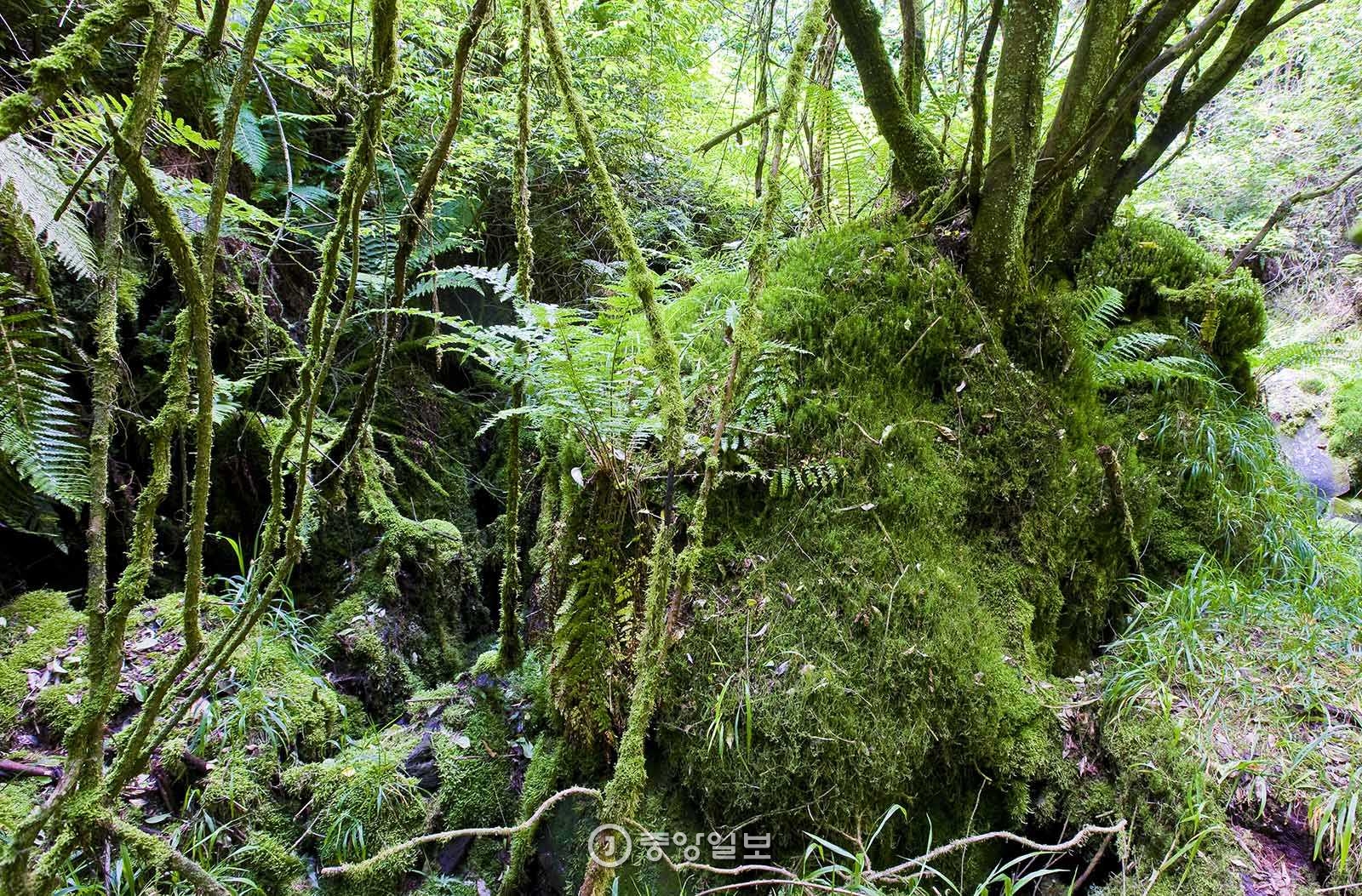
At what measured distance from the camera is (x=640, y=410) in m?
2.20

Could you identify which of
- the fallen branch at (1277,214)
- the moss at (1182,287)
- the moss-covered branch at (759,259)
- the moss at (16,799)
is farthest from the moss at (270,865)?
the fallen branch at (1277,214)

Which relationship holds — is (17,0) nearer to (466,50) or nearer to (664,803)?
(466,50)

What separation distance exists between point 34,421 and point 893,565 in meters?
Answer: 3.21

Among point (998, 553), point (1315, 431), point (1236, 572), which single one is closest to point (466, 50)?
point (998, 553)

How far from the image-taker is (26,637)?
8.23 ft

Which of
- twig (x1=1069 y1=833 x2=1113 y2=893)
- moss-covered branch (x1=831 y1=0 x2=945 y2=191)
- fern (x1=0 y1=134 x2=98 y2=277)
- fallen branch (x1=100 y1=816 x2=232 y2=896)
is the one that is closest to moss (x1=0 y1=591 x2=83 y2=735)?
fallen branch (x1=100 y1=816 x2=232 y2=896)

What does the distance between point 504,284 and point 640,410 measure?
696 millimetres

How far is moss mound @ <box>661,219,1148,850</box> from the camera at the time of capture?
1.83 m

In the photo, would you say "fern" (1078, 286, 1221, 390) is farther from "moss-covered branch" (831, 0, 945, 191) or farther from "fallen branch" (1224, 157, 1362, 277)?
"moss-covered branch" (831, 0, 945, 191)

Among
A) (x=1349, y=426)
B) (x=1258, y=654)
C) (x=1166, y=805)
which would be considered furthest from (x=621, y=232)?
(x=1349, y=426)

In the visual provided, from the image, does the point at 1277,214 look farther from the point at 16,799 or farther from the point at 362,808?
the point at 16,799

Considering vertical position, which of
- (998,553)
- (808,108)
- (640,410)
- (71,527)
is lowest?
(998,553)

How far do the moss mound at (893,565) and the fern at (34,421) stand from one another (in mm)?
2424

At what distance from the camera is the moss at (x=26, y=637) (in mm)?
2268
